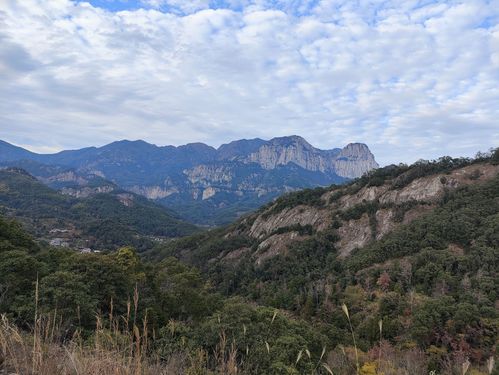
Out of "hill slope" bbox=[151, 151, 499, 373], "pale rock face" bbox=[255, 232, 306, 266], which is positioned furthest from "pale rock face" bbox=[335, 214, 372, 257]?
"pale rock face" bbox=[255, 232, 306, 266]

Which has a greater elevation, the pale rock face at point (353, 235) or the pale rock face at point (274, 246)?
the pale rock face at point (353, 235)

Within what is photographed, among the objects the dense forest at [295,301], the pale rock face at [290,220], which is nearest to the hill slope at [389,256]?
the dense forest at [295,301]

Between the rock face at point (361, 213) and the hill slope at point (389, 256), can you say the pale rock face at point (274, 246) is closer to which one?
the rock face at point (361, 213)

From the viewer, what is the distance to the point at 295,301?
53.0 m

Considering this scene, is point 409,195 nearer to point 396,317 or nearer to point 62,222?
point 396,317

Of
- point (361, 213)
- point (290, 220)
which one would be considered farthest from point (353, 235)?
point (290, 220)

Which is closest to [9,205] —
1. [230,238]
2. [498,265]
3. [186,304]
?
[230,238]

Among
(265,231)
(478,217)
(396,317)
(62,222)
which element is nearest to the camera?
(396,317)

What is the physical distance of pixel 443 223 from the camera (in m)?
55.9

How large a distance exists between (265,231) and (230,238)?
10.7 metres

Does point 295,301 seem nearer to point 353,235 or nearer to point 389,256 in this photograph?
point 389,256

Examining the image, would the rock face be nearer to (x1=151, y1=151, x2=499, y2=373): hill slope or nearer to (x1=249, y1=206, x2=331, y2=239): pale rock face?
(x1=249, y1=206, x2=331, y2=239): pale rock face

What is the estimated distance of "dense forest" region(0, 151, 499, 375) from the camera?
565cm

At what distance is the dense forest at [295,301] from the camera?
5.65 m
